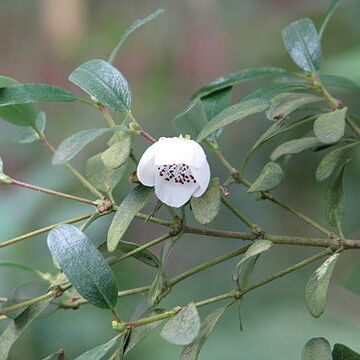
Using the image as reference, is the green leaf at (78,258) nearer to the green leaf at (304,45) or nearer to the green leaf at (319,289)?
the green leaf at (319,289)

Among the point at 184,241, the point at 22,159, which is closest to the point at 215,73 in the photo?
the point at 22,159

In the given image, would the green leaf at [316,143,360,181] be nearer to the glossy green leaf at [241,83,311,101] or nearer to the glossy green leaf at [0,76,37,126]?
the glossy green leaf at [241,83,311,101]

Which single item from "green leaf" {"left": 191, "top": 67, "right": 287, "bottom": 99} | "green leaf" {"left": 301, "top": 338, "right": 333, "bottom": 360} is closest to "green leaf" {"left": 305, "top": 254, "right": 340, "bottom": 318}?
"green leaf" {"left": 301, "top": 338, "right": 333, "bottom": 360}

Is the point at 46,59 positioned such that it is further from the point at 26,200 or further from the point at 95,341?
the point at 95,341

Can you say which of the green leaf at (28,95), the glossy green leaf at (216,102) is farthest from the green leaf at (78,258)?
the glossy green leaf at (216,102)

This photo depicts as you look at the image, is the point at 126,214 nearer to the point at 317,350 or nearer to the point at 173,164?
the point at 173,164
